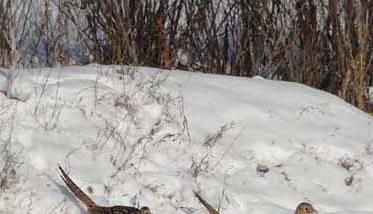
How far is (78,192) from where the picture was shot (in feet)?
18.2

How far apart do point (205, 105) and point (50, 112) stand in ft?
3.61

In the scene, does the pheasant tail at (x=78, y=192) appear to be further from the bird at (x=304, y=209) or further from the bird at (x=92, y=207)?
the bird at (x=304, y=209)

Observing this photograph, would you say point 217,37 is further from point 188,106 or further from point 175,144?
point 175,144

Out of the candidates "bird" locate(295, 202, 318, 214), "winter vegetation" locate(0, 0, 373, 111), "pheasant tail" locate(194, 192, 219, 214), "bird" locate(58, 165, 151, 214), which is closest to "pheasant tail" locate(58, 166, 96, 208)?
"bird" locate(58, 165, 151, 214)

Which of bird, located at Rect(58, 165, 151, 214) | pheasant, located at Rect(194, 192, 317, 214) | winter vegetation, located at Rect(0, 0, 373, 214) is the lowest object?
pheasant, located at Rect(194, 192, 317, 214)

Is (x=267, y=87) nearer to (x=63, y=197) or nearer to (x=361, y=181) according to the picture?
(x=361, y=181)

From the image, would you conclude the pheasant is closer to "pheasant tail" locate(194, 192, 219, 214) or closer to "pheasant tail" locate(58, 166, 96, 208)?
"pheasant tail" locate(194, 192, 219, 214)

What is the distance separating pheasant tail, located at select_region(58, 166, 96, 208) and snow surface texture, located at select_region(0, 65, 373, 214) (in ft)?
0.21

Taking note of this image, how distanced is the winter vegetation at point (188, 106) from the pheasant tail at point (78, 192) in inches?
2.4

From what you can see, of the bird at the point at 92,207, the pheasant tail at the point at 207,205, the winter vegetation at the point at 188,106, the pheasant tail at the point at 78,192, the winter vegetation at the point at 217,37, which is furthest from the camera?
the winter vegetation at the point at 217,37

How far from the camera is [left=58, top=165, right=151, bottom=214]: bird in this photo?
5.34m

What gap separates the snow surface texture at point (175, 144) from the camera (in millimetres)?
5801

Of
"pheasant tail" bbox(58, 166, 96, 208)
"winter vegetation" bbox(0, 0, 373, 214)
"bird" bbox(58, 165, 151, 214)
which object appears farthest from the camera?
"winter vegetation" bbox(0, 0, 373, 214)

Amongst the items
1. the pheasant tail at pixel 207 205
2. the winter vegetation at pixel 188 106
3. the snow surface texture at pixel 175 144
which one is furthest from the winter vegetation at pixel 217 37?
the pheasant tail at pixel 207 205
